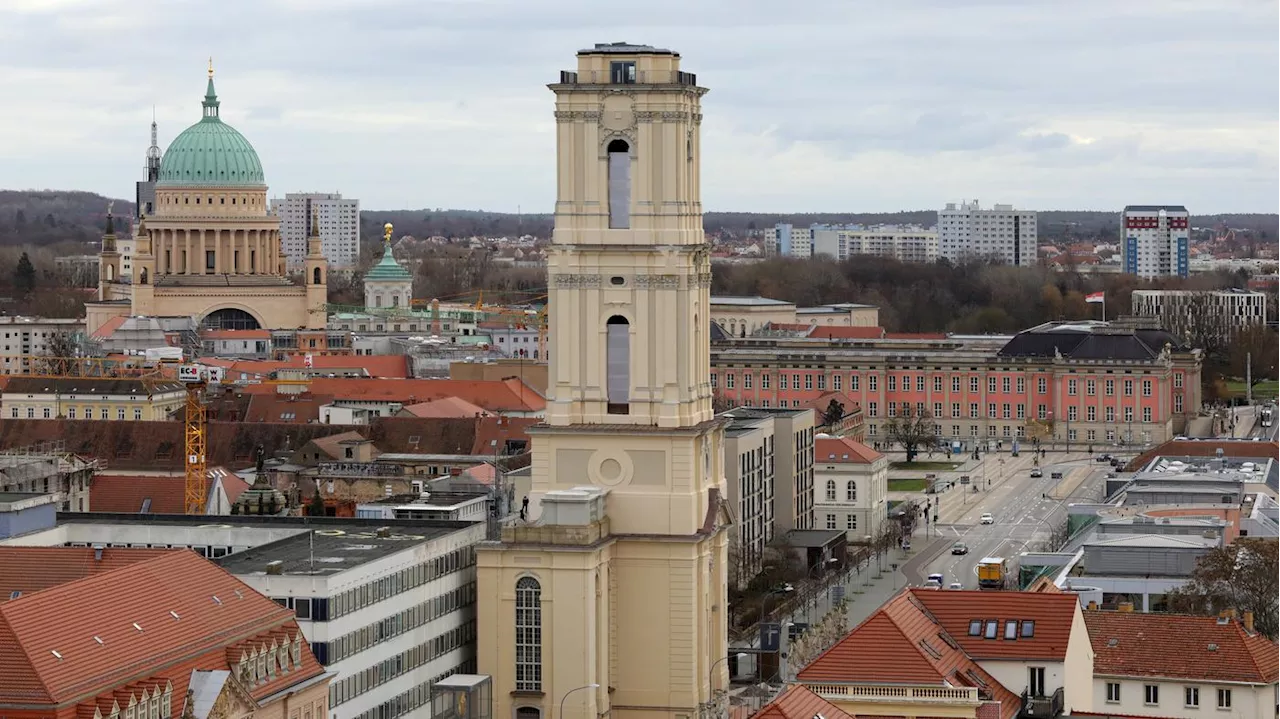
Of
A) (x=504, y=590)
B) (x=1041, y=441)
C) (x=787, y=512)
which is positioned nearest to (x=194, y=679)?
(x=504, y=590)

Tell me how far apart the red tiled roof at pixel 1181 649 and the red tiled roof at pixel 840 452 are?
6196cm

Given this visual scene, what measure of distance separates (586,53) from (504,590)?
13.9 meters

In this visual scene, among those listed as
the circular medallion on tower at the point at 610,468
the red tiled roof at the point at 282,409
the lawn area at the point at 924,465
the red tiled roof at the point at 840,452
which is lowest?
the lawn area at the point at 924,465

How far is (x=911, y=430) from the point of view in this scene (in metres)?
183

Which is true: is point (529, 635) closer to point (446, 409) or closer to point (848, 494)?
point (848, 494)

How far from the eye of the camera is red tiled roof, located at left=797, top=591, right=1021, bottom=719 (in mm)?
58938

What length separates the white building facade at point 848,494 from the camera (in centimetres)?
13062

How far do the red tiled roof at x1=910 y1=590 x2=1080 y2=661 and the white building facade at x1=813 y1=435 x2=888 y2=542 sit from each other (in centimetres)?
6496

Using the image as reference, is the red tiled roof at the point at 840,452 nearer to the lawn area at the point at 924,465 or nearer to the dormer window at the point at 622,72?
the lawn area at the point at 924,465

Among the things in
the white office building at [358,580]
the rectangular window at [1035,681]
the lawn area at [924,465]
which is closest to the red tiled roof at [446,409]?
the lawn area at [924,465]

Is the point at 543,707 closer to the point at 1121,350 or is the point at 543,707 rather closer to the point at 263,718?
the point at 263,718

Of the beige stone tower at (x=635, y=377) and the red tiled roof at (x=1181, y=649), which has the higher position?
the beige stone tower at (x=635, y=377)

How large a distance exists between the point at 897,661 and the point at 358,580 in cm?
1389

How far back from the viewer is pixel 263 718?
5825cm
